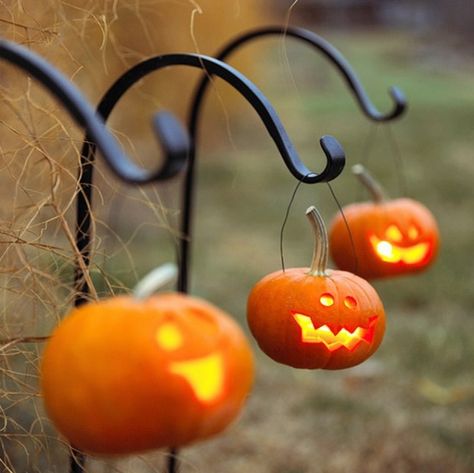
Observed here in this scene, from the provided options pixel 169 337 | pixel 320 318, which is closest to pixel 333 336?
pixel 320 318

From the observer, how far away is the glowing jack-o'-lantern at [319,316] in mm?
1616

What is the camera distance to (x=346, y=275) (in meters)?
1.67

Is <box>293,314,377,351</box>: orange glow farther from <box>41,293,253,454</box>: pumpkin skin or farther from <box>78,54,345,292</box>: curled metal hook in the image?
<box>41,293,253,454</box>: pumpkin skin

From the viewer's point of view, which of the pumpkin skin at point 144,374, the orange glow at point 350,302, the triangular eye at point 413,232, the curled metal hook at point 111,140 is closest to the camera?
the curled metal hook at point 111,140

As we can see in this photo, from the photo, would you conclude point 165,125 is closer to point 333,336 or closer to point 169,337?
point 169,337

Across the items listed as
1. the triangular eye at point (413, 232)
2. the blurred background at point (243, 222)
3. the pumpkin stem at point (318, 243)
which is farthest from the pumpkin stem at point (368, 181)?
the pumpkin stem at point (318, 243)

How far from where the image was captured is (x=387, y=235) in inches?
90.7

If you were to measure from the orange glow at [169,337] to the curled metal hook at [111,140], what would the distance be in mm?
218

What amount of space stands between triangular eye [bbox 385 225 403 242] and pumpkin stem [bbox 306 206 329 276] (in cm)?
67

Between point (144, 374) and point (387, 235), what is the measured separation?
1.33 m

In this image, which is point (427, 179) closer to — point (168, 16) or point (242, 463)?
point (168, 16)

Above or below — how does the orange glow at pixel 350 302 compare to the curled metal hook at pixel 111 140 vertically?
below

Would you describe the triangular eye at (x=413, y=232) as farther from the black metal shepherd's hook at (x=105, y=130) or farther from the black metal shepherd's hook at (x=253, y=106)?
the black metal shepherd's hook at (x=105, y=130)

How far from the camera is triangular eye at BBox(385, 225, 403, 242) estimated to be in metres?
2.31
